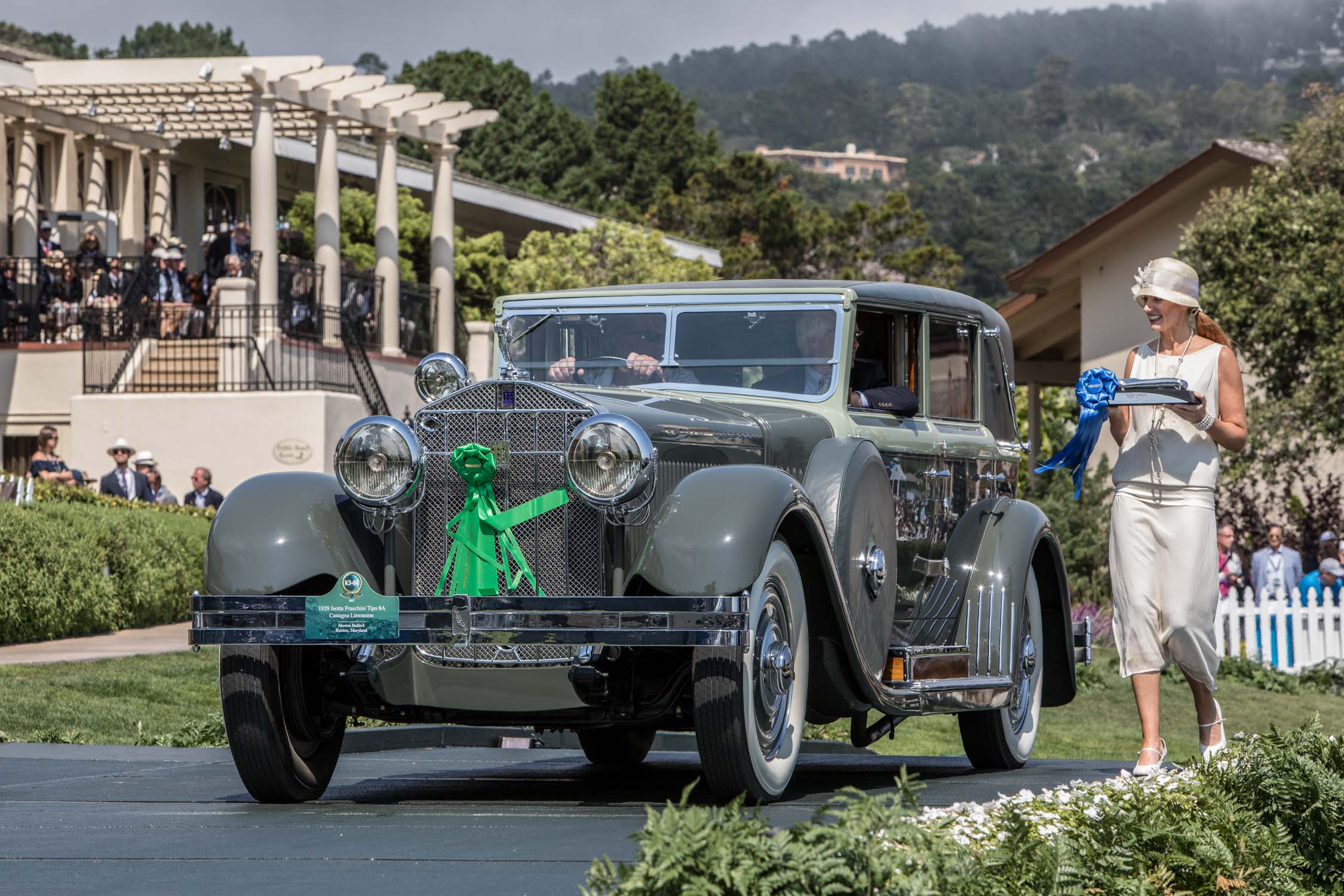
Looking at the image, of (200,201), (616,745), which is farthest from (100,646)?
(200,201)

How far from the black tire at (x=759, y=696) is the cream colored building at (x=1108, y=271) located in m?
16.9

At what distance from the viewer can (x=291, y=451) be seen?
928 inches

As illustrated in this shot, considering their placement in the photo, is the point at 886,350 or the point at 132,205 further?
the point at 132,205

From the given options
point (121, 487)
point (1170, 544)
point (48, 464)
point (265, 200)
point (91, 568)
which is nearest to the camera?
point (1170, 544)

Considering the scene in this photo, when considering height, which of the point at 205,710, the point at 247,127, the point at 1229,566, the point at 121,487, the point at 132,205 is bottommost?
the point at 205,710

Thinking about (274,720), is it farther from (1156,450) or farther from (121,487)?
(121,487)

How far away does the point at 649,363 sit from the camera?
8.12 meters

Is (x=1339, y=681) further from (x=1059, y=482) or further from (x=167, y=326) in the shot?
(x=167, y=326)

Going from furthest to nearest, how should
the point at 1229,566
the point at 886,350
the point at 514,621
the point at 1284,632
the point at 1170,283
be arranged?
the point at 1229,566 < the point at 1284,632 < the point at 886,350 < the point at 1170,283 < the point at 514,621

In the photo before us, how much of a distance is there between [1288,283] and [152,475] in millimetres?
12493

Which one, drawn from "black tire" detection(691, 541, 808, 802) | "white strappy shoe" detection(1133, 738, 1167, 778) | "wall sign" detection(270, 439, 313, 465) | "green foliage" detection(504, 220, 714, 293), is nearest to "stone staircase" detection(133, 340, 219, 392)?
"wall sign" detection(270, 439, 313, 465)

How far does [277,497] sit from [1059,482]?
56.8 feet

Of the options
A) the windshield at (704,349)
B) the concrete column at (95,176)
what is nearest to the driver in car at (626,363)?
the windshield at (704,349)

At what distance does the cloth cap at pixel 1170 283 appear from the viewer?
7.35 meters
